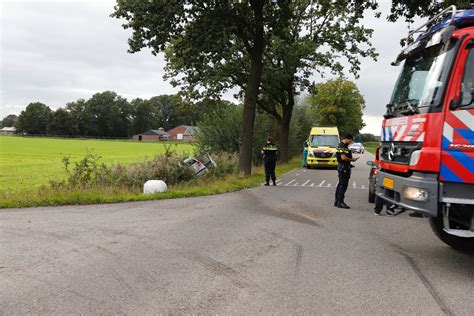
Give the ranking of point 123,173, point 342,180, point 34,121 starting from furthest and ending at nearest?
1. point 34,121
2. point 123,173
3. point 342,180

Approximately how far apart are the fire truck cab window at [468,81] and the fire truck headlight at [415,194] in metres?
1.15

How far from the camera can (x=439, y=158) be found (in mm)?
4961

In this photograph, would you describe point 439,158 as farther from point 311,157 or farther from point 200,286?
point 311,157

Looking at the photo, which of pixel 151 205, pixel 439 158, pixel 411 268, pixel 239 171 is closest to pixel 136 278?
pixel 411 268

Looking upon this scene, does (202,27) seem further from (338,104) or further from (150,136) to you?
(150,136)

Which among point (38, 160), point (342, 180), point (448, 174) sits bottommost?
point (38, 160)

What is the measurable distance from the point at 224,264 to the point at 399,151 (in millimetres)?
2875

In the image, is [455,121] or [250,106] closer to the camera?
[455,121]

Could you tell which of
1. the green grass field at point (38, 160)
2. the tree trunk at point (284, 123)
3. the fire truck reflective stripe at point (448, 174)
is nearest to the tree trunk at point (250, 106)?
the green grass field at point (38, 160)

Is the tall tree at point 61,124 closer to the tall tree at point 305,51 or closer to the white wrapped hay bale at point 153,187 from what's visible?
the tall tree at point 305,51

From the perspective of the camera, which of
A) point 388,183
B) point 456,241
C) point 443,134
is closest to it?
point 443,134

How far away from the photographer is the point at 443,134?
4.93 meters

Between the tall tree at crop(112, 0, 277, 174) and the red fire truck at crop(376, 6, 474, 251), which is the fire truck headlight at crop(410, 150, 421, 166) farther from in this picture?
the tall tree at crop(112, 0, 277, 174)

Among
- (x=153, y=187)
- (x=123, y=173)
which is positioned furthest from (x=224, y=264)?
(x=123, y=173)
